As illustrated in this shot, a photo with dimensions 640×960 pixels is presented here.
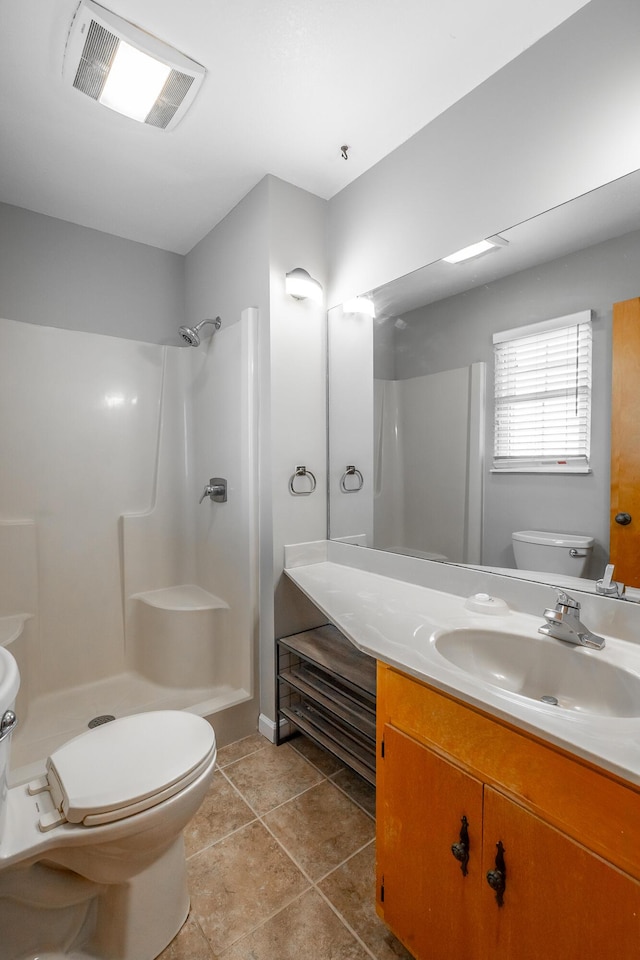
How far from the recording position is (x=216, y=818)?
5.22 ft

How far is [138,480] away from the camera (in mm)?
2559

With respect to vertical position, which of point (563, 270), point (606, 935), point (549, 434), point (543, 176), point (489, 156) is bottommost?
point (606, 935)

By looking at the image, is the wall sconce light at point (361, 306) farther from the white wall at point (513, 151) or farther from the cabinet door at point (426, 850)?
the cabinet door at point (426, 850)

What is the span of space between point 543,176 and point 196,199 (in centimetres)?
156

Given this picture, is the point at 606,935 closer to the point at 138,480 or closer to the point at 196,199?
the point at 138,480

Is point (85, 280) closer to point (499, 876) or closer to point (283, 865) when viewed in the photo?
point (283, 865)

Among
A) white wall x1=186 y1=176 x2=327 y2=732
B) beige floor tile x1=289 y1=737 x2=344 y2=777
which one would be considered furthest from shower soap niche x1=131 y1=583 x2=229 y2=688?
beige floor tile x1=289 y1=737 x2=344 y2=777

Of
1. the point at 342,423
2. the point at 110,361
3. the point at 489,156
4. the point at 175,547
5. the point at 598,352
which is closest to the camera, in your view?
the point at 598,352

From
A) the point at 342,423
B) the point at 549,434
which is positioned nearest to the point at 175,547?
the point at 342,423

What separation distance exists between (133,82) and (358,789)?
260cm

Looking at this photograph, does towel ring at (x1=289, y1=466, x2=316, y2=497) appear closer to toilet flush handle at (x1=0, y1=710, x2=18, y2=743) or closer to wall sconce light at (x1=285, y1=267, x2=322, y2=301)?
wall sconce light at (x1=285, y1=267, x2=322, y2=301)

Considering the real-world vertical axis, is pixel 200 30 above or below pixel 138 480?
above

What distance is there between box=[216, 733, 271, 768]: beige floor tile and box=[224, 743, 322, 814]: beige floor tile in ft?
0.09

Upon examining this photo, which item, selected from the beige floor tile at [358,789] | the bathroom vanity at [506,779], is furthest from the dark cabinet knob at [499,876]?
the beige floor tile at [358,789]
